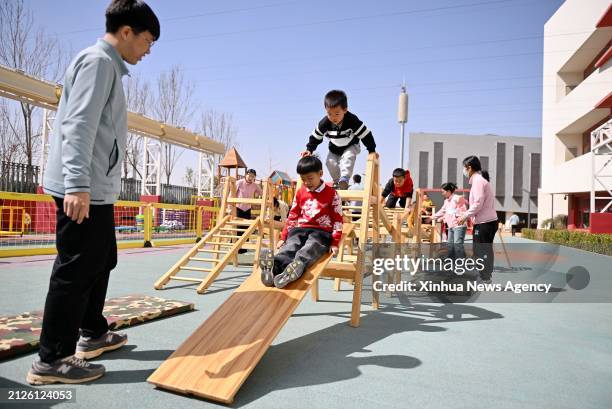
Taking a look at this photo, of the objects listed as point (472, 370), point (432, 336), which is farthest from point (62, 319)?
point (432, 336)

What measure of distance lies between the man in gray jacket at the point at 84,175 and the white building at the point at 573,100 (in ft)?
65.7

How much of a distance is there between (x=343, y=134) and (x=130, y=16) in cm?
288

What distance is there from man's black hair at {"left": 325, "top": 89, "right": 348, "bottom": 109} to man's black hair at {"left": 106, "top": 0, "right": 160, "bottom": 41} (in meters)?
2.38

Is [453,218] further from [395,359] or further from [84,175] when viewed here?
[84,175]

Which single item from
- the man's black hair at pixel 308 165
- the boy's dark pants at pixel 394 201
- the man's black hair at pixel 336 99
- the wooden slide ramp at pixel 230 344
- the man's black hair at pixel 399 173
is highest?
the man's black hair at pixel 336 99

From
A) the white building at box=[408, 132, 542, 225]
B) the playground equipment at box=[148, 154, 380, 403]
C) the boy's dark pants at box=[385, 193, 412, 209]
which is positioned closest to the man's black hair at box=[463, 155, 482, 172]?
the boy's dark pants at box=[385, 193, 412, 209]

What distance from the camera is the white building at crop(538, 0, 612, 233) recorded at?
19.3m

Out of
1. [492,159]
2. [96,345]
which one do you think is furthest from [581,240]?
[492,159]

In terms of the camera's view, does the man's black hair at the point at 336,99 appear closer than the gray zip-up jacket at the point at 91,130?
No

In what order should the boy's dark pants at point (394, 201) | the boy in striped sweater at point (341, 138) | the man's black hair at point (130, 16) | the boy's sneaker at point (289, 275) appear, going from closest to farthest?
Result: 1. the man's black hair at point (130, 16)
2. the boy's sneaker at point (289, 275)
3. the boy in striped sweater at point (341, 138)
4. the boy's dark pants at point (394, 201)

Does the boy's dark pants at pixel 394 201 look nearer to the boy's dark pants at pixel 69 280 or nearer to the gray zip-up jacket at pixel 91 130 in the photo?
the gray zip-up jacket at pixel 91 130

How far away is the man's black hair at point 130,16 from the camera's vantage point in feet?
7.52

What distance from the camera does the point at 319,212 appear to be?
3783mm

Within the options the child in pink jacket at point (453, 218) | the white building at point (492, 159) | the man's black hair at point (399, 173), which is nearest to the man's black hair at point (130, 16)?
the man's black hair at point (399, 173)
